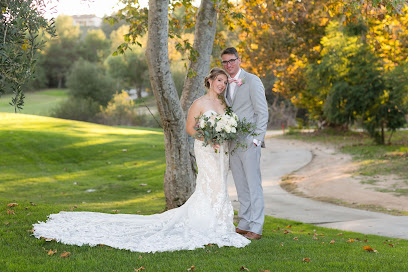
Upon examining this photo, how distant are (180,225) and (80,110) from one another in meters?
44.4

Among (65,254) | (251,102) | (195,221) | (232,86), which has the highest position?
(232,86)

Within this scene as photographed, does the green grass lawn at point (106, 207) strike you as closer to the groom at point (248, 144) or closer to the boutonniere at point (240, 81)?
the groom at point (248, 144)

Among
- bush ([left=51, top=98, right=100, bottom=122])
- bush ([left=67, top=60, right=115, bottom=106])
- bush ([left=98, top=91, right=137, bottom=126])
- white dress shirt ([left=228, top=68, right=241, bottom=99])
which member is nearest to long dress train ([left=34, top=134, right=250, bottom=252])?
white dress shirt ([left=228, top=68, right=241, bottom=99])

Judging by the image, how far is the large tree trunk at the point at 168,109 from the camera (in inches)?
339

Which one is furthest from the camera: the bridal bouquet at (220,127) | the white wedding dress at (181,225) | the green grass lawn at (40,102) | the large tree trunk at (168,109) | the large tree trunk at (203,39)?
the green grass lawn at (40,102)

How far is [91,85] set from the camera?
52.2 m

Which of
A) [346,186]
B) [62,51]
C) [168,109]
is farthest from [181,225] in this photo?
[62,51]

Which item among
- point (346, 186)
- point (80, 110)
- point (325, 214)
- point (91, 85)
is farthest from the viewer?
point (91, 85)

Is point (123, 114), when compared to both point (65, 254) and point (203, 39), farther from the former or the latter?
point (65, 254)

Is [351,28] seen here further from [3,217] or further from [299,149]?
[3,217]

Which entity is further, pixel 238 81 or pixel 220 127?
pixel 238 81

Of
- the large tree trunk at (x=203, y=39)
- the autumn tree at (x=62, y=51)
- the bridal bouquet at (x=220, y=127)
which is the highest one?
the autumn tree at (x=62, y=51)

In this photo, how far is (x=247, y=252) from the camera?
650cm

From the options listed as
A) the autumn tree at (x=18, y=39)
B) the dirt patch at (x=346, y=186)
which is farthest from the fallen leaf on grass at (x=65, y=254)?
the dirt patch at (x=346, y=186)
